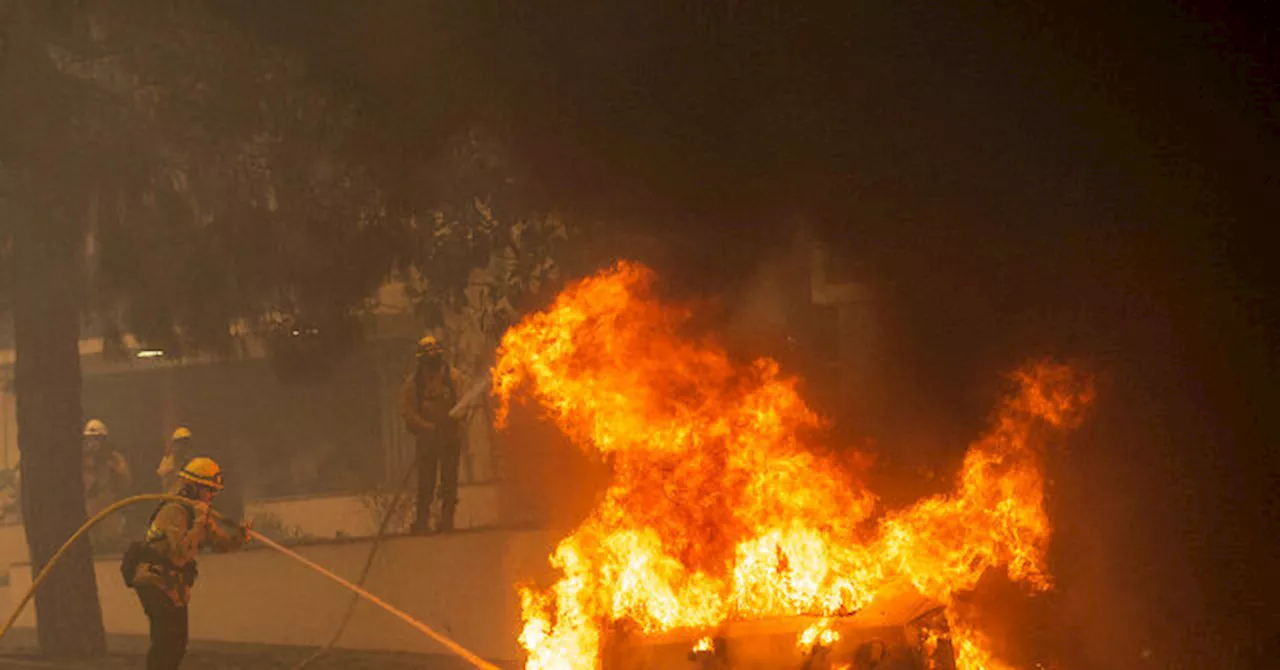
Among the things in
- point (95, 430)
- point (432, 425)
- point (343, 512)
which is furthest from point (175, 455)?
point (432, 425)

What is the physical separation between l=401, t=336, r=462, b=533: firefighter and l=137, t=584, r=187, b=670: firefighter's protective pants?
365 cm

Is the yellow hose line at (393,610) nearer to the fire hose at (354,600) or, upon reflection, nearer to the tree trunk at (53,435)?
the fire hose at (354,600)

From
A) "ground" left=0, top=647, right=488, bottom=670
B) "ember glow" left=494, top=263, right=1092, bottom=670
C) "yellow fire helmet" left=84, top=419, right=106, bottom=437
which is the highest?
"yellow fire helmet" left=84, top=419, right=106, bottom=437

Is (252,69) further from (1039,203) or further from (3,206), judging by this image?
(1039,203)

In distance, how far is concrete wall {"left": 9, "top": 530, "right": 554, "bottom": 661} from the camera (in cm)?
1341

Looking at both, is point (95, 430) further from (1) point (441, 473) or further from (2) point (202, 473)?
(2) point (202, 473)

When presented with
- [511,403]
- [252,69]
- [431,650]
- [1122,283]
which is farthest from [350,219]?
[1122,283]

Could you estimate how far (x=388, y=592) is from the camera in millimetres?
13852

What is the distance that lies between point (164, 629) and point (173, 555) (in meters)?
0.64

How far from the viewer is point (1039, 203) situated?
1229 cm

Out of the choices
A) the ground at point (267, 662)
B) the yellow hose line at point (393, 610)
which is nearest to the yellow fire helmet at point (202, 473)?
the yellow hose line at point (393, 610)

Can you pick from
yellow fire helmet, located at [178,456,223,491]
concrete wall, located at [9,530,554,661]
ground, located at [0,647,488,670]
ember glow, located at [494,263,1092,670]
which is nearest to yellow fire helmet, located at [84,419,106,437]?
ground, located at [0,647,488,670]

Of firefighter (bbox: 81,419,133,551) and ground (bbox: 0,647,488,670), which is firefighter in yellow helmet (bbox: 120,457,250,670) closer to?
ground (bbox: 0,647,488,670)

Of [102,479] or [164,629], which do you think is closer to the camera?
[164,629]
